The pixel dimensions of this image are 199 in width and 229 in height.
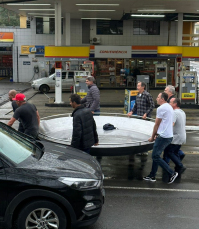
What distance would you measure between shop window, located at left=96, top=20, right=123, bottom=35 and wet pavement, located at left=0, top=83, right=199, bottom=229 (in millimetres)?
23282

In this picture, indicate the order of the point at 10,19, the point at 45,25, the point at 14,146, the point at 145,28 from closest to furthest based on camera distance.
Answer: the point at 14,146 → the point at 145,28 → the point at 45,25 → the point at 10,19

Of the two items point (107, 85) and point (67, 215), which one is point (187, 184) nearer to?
point (67, 215)

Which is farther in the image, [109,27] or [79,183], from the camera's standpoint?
[109,27]

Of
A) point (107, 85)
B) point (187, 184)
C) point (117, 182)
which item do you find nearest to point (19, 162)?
point (117, 182)

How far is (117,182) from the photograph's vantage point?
7828 millimetres

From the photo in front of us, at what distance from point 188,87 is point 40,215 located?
1695cm

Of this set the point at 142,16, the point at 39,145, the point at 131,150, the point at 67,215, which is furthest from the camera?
the point at 142,16

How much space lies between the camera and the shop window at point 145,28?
3212cm

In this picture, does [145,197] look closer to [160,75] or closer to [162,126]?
[162,126]

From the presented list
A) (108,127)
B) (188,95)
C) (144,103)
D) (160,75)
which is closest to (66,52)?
(188,95)

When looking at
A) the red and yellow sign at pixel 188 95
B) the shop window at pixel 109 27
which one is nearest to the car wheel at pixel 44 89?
the shop window at pixel 109 27

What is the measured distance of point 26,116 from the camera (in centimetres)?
811

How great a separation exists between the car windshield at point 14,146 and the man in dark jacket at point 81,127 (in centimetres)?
113

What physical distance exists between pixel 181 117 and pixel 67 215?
4.04m
